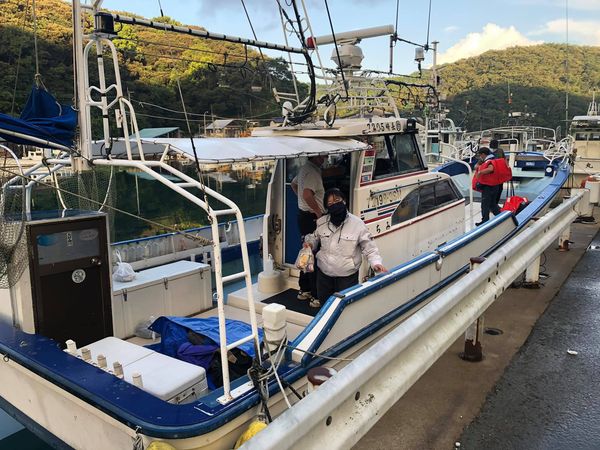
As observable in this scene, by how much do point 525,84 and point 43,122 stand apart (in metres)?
63.5

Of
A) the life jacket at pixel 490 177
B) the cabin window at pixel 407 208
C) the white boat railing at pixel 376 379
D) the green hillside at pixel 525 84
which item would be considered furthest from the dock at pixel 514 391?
the green hillside at pixel 525 84

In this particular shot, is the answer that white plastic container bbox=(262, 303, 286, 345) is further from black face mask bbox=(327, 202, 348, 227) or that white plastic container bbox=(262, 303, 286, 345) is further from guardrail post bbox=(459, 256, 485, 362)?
guardrail post bbox=(459, 256, 485, 362)

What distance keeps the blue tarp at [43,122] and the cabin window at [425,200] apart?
3534 millimetres

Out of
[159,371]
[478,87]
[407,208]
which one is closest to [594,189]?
[407,208]

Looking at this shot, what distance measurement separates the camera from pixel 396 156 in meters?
5.86

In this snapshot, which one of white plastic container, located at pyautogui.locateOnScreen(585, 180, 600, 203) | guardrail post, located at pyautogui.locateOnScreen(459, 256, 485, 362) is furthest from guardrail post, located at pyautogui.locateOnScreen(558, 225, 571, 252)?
guardrail post, located at pyautogui.locateOnScreen(459, 256, 485, 362)

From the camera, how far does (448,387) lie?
12.9 ft

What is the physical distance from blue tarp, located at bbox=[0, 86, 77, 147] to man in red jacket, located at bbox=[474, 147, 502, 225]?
6.40 m

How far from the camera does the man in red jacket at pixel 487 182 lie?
7898mm

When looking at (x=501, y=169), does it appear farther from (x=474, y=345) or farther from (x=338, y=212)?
(x=338, y=212)

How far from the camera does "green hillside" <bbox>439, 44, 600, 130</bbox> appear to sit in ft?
150

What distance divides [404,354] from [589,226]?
29.5 ft

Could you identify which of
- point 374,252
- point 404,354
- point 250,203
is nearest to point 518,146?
point 250,203

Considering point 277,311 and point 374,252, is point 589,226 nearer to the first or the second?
point 374,252
